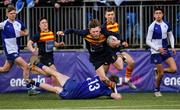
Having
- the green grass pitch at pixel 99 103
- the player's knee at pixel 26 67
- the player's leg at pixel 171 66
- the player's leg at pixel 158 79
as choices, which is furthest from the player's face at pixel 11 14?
the player's leg at pixel 171 66

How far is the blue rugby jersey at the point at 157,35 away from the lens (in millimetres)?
17984

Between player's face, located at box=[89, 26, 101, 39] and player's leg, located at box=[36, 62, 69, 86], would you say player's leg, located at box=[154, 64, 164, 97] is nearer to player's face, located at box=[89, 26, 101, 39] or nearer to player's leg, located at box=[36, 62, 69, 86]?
player's face, located at box=[89, 26, 101, 39]

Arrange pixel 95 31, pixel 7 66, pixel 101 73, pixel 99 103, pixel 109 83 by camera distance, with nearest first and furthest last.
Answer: pixel 99 103
pixel 109 83
pixel 95 31
pixel 101 73
pixel 7 66

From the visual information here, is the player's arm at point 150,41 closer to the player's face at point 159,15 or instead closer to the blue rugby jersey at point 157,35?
the blue rugby jersey at point 157,35

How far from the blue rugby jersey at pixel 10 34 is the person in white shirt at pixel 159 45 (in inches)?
134

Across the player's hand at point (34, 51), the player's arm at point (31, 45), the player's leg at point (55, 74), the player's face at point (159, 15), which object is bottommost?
the player's leg at point (55, 74)

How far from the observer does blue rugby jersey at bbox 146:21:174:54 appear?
1798cm

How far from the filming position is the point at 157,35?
59.4 ft

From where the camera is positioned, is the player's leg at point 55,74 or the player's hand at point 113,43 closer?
the player's leg at point 55,74

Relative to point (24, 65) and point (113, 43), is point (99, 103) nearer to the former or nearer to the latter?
point (113, 43)

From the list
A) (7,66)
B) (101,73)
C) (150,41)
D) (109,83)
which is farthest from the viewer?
(7,66)

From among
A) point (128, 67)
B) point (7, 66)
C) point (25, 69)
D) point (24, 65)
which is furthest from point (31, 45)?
point (128, 67)

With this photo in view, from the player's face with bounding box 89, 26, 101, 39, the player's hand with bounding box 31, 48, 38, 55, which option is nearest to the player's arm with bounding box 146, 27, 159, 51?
the player's face with bounding box 89, 26, 101, 39

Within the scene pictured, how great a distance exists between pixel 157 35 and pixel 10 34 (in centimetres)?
381
